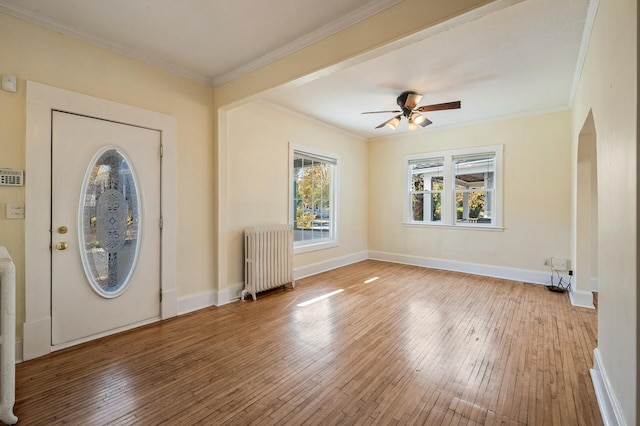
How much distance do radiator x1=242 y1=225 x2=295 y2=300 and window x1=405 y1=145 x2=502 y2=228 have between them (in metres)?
3.10

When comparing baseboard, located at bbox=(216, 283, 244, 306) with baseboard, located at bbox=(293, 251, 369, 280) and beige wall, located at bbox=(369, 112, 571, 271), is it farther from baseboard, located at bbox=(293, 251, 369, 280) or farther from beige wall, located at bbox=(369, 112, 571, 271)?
beige wall, located at bbox=(369, 112, 571, 271)

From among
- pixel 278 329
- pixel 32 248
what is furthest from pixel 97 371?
pixel 278 329

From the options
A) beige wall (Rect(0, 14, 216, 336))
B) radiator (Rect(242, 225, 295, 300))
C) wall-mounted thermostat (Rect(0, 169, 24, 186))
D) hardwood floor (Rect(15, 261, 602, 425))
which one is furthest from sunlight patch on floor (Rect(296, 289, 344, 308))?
wall-mounted thermostat (Rect(0, 169, 24, 186))

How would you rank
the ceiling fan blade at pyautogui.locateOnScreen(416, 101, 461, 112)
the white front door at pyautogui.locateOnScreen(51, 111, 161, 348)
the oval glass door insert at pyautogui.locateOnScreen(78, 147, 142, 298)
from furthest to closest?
the ceiling fan blade at pyautogui.locateOnScreen(416, 101, 461, 112)
the oval glass door insert at pyautogui.locateOnScreen(78, 147, 142, 298)
the white front door at pyautogui.locateOnScreen(51, 111, 161, 348)

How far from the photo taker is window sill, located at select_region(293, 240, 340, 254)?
5.07m

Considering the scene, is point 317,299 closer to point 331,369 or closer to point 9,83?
point 331,369

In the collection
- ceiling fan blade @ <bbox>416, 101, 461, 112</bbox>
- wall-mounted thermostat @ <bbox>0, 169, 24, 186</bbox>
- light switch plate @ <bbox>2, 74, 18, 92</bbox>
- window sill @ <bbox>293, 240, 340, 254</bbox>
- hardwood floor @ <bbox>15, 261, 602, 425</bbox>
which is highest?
ceiling fan blade @ <bbox>416, 101, 461, 112</bbox>

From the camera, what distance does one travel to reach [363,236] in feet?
22.3

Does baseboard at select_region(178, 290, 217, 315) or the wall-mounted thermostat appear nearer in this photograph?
the wall-mounted thermostat

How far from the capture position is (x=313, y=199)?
5.47 m

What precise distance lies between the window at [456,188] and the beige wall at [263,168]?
159 cm

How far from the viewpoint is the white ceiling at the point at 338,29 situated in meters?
2.29

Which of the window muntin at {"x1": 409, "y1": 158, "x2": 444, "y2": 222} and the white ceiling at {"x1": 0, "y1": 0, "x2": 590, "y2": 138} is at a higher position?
the white ceiling at {"x1": 0, "y1": 0, "x2": 590, "y2": 138}

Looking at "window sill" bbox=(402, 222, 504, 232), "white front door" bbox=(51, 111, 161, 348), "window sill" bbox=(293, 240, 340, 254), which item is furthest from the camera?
"window sill" bbox=(402, 222, 504, 232)
